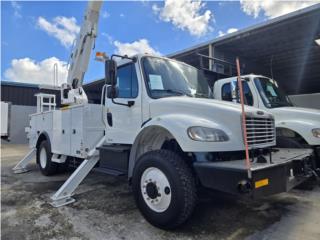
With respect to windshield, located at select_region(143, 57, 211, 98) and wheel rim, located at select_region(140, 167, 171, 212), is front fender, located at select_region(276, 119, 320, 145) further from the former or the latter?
wheel rim, located at select_region(140, 167, 171, 212)

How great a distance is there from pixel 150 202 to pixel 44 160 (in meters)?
4.66

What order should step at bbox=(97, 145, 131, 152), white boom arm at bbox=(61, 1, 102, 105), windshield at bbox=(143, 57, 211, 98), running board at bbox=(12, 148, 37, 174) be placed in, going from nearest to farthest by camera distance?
windshield at bbox=(143, 57, 211, 98)
step at bbox=(97, 145, 131, 152)
white boom arm at bbox=(61, 1, 102, 105)
running board at bbox=(12, 148, 37, 174)

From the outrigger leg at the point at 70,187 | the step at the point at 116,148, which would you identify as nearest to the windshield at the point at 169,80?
the step at the point at 116,148

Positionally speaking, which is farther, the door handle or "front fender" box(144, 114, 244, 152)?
the door handle

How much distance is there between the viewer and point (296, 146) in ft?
14.1

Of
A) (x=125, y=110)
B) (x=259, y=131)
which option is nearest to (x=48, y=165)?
(x=125, y=110)

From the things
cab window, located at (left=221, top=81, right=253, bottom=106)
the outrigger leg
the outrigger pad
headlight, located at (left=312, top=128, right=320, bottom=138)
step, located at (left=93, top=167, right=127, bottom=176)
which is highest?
cab window, located at (left=221, top=81, right=253, bottom=106)

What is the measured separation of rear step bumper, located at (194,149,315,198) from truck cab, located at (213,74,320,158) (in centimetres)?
165

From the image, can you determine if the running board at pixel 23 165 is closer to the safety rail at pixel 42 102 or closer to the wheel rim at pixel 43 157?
the wheel rim at pixel 43 157

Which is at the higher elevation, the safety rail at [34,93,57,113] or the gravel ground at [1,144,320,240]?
the safety rail at [34,93,57,113]

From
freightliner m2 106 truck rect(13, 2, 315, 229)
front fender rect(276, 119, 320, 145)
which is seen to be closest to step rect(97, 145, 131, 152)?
freightliner m2 106 truck rect(13, 2, 315, 229)

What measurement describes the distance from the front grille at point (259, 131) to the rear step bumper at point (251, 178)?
34 cm

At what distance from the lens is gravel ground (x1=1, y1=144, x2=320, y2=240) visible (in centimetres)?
320

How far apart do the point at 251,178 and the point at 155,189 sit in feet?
3.99
